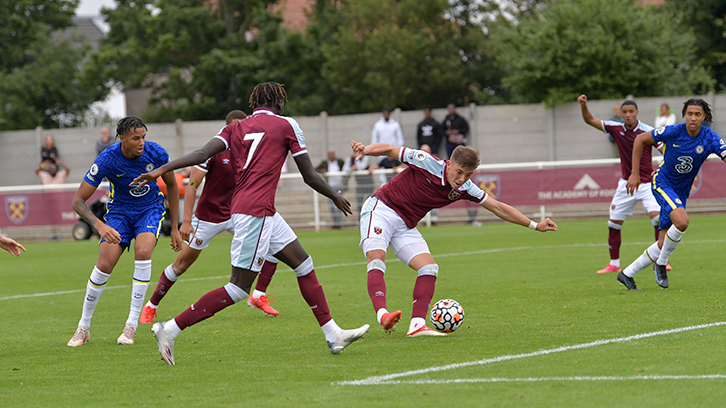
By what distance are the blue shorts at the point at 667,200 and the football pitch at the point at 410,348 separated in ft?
2.56

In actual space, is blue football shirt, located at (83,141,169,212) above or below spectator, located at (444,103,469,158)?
above

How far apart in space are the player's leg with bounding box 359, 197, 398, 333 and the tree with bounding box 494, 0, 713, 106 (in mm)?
17925

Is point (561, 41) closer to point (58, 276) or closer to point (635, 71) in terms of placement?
point (635, 71)

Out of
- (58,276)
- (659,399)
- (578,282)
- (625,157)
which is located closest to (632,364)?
(659,399)

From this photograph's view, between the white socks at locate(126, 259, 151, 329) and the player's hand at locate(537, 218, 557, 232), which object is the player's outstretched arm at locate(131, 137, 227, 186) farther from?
the player's hand at locate(537, 218, 557, 232)

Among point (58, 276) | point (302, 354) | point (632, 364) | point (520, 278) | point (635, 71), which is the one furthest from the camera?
point (635, 71)

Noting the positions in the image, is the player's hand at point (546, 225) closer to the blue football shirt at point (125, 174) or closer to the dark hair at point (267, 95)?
the dark hair at point (267, 95)

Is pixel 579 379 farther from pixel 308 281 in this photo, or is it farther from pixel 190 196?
pixel 190 196

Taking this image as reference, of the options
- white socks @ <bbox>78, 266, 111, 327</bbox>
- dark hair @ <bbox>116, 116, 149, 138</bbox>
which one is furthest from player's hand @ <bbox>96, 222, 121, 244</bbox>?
dark hair @ <bbox>116, 116, 149, 138</bbox>

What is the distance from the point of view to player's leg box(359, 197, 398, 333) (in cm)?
670

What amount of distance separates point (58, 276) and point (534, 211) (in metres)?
10.8

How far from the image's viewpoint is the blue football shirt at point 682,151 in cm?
870

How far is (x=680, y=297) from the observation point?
8078 mm

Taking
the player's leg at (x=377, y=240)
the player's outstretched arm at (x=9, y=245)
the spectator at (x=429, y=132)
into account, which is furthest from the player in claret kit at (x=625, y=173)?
the spectator at (x=429, y=132)
